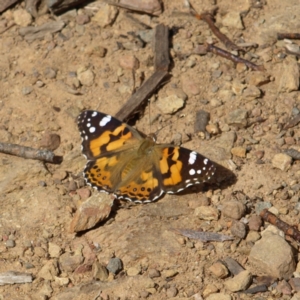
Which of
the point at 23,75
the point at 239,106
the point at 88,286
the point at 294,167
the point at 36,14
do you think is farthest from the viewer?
the point at 36,14

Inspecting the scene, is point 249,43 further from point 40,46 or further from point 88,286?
point 88,286

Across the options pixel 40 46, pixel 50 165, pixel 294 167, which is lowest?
pixel 294 167

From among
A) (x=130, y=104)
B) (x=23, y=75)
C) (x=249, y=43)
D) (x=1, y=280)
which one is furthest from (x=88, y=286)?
(x=249, y=43)

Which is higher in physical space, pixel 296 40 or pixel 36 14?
pixel 36 14

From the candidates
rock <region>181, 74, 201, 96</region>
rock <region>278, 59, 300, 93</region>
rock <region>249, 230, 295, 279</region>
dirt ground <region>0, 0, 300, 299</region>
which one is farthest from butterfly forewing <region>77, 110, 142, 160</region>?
rock <region>249, 230, 295, 279</region>

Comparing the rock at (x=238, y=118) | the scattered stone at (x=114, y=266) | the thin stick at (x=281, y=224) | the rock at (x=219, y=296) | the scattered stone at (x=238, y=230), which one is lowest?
the thin stick at (x=281, y=224)

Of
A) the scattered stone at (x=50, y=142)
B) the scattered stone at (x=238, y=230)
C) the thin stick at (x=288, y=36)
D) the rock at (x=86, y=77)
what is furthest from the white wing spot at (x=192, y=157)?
the thin stick at (x=288, y=36)

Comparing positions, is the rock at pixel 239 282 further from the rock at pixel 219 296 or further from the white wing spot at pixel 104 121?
the white wing spot at pixel 104 121
